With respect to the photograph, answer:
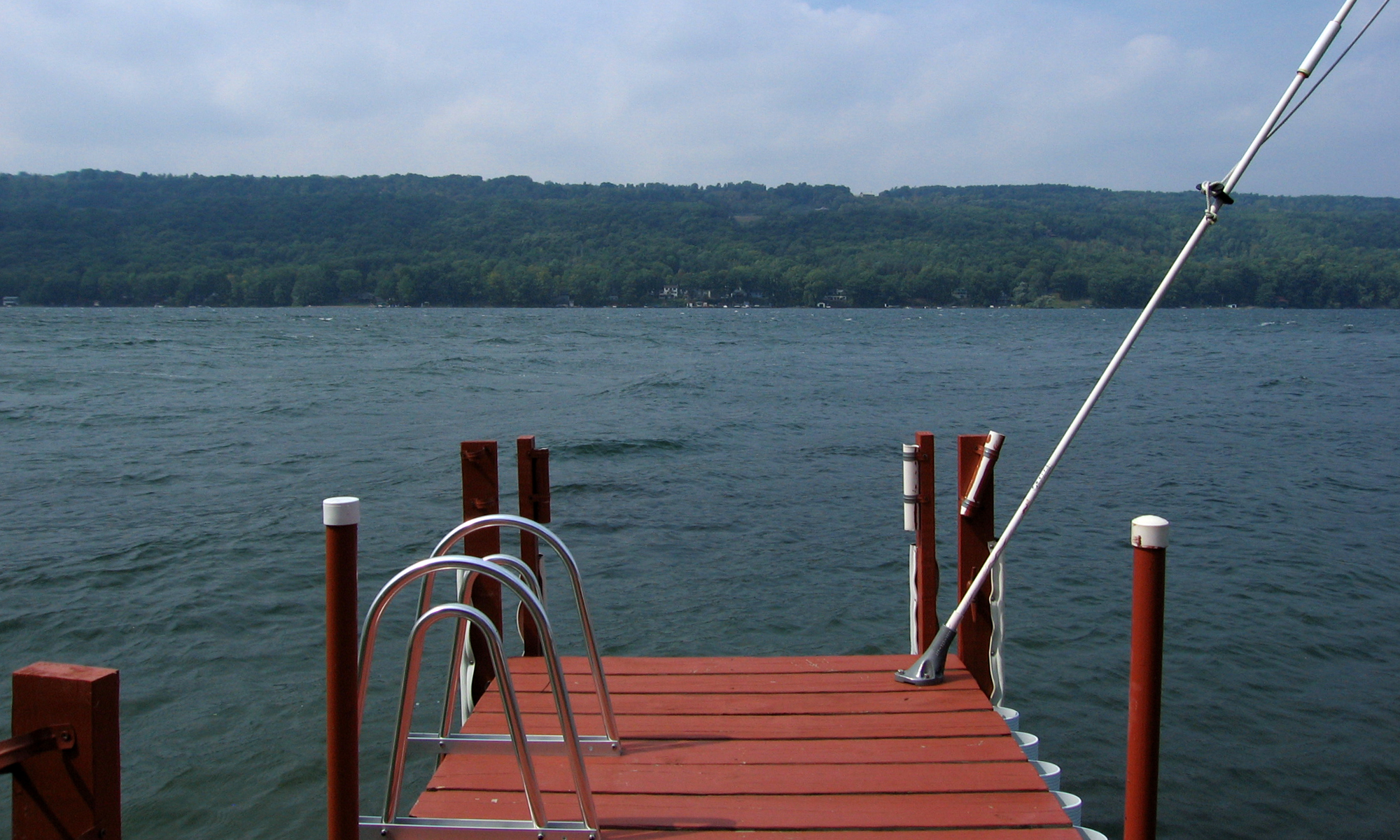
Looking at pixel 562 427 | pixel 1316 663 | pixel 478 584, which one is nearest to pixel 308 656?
pixel 478 584

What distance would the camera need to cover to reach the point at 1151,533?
2.63 meters

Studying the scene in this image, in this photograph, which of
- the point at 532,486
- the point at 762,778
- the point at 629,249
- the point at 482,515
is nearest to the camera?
the point at 762,778

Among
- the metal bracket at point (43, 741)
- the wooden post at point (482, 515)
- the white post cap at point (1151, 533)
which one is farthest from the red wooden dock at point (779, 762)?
the metal bracket at point (43, 741)

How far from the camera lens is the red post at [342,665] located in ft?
8.24

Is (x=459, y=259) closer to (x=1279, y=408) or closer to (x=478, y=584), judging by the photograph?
(x=1279, y=408)

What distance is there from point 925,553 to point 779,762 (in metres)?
1.59

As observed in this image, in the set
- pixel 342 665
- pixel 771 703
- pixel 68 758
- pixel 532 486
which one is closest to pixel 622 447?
pixel 532 486

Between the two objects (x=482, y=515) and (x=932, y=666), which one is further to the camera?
(x=482, y=515)

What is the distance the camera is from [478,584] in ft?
16.0

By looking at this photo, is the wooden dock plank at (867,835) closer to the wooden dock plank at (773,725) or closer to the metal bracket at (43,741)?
the wooden dock plank at (773,725)

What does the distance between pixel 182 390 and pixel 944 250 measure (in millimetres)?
117484

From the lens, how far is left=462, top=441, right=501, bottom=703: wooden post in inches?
186

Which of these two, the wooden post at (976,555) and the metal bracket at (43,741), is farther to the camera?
the wooden post at (976,555)

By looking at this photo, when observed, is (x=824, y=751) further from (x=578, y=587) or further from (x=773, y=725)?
(x=578, y=587)
